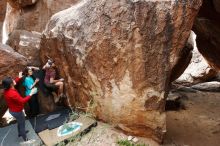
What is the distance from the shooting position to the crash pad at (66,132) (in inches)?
309

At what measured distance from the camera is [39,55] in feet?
33.0

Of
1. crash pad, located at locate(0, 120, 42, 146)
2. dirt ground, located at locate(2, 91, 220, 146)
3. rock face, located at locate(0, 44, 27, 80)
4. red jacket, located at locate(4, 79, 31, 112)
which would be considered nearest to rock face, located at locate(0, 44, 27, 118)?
rock face, located at locate(0, 44, 27, 80)

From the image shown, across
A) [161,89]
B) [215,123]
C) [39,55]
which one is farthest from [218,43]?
[39,55]

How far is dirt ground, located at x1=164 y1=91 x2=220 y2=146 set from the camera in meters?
9.16

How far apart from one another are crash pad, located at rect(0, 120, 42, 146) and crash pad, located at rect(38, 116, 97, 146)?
163 millimetres

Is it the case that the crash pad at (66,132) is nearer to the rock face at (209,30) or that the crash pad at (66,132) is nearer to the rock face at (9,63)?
the rock face at (9,63)

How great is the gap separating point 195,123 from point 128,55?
3709 mm

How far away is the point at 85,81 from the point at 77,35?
3.54ft

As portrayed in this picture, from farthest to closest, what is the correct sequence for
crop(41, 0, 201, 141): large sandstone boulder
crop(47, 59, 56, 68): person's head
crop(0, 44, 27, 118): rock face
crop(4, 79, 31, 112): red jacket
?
crop(47, 59, 56, 68): person's head, crop(0, 44, 27, 118): rock face, crop(41, 0, 201, 141): large sandstone boulder, crop(4, 79, 31, 112): red jacket

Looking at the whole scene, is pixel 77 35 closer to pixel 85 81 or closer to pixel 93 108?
pixel 85 81

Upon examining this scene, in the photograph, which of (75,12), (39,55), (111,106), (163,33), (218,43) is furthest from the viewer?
(218,43)

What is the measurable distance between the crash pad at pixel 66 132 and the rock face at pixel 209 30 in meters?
5.31

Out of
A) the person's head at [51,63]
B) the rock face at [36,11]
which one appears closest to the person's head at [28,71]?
the person's head at [51,63]

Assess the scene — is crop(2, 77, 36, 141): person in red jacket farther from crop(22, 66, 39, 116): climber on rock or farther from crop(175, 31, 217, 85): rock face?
crop(175, 31, 217, 85): rock face
